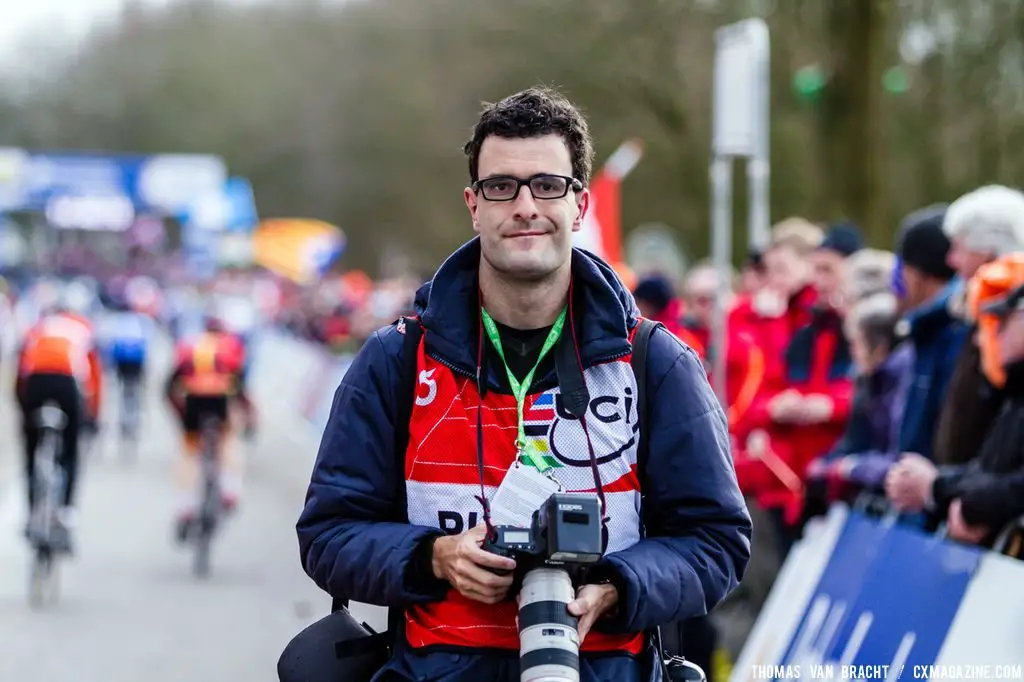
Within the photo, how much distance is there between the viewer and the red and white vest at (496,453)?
140 inches

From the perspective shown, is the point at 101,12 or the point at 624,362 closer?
the point at 624,362

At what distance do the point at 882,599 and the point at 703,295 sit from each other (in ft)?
16.3

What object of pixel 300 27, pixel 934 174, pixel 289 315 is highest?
pixel 300 27

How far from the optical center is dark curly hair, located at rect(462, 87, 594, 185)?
11.8ft

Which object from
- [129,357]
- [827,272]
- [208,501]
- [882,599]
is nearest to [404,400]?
[882,599]

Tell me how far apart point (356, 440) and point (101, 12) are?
84.8 metres

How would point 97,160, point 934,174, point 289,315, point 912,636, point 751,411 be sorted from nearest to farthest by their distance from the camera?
point 912,636 < point 751,411 < point 934,174 < point 289,315 < point 97,160

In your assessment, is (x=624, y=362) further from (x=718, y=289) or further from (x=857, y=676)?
(x=718, y=289)

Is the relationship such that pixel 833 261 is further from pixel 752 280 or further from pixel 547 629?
pixel 547 629

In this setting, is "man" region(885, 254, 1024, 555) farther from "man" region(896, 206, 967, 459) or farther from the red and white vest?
the red and white vest

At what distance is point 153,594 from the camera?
12.2 meters

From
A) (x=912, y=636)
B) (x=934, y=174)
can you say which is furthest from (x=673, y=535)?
(x=934, y=174)

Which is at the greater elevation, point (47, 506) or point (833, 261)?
point (833, 261)

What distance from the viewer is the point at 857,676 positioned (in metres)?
5.61
